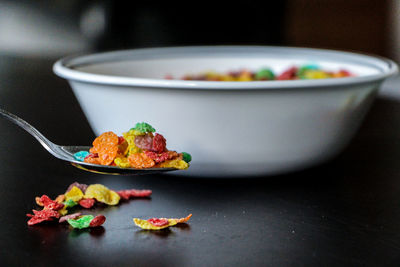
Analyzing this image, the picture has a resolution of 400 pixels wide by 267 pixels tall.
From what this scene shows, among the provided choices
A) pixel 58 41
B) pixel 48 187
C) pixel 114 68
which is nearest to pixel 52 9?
pixel 58 41

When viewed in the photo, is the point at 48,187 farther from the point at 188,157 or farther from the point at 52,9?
the point at 52,9

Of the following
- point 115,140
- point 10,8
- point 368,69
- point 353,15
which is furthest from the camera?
point 353,15

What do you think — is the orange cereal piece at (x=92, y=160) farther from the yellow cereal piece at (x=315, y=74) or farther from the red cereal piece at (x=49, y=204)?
the yellow cereal piece at (x=315, y=74)

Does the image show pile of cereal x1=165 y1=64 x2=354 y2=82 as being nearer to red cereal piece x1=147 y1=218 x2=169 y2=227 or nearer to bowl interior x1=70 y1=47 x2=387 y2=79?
bowl interior x1=70 y1=47 x2=387 y2=79

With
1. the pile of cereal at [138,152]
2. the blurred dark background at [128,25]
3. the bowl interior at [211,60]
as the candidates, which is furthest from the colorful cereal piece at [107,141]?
the blurred dark background at [128,25]

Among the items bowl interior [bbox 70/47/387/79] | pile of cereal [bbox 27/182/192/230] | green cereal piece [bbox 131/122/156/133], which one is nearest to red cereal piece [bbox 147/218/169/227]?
pile of cereal [bbox 27/182/192/230]
